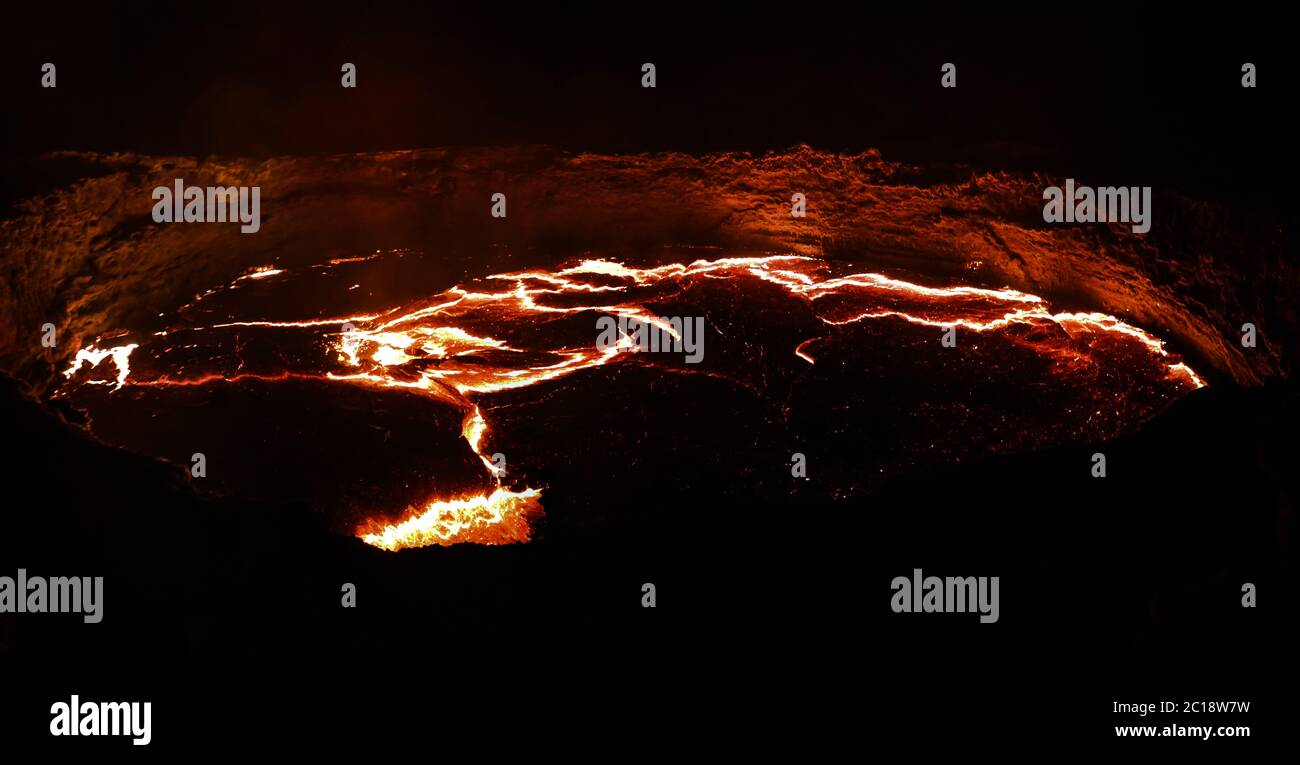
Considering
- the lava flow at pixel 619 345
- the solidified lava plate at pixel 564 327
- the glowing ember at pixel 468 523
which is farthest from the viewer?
the lava flow at pixel 619 345

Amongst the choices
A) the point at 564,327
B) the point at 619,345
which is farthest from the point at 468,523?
the point at 564,327

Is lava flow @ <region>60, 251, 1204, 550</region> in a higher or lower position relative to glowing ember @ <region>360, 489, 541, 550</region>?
higher

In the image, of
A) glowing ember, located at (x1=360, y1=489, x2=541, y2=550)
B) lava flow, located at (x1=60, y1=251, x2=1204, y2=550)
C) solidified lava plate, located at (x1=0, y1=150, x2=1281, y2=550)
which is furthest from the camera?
lava flow, located at (x1=60, y1=251, x2=1204, y2=550)

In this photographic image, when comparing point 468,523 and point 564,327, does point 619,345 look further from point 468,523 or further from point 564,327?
point 468,523

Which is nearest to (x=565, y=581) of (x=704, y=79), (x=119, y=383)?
(x=119, y=383)

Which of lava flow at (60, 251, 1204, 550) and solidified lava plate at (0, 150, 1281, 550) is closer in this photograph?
solidified lava plate at (0, 150, 1281, 550)
